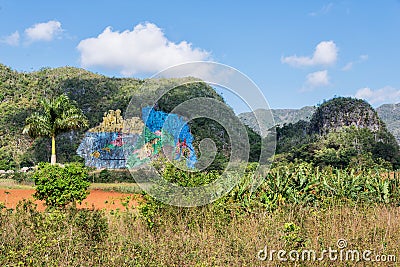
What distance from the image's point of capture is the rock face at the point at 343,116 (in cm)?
3294

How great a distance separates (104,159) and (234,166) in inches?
874

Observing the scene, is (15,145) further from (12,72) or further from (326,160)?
(326,160)

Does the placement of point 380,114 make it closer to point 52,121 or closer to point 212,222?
point 52,121

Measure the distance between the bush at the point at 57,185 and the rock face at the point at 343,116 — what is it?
2525 cm

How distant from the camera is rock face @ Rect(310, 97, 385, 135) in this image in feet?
108

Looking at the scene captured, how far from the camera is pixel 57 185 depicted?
9.77 metres

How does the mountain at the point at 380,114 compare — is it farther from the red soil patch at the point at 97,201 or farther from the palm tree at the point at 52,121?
the red soil patch at the point at 97,201

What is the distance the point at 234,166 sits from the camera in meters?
6.80

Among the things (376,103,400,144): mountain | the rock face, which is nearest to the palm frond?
the rock face

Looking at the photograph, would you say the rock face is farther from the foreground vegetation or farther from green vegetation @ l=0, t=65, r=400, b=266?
the foreground vegetation

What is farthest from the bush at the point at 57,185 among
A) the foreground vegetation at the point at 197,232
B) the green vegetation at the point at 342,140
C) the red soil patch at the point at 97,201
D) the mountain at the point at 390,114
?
the mountain at the point at 390,114

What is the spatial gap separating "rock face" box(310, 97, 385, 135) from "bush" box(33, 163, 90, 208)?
82.8 feet

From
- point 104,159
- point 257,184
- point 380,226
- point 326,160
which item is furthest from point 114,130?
point 380,226

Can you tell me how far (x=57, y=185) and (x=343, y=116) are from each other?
2891 cm
